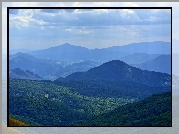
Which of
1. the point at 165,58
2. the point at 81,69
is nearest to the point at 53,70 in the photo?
the point at 81,69

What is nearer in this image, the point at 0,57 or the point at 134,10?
the point at 0,57

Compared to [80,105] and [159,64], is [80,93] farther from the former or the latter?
[159,64]

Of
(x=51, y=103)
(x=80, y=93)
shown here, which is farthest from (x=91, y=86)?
(x=51, y=103)

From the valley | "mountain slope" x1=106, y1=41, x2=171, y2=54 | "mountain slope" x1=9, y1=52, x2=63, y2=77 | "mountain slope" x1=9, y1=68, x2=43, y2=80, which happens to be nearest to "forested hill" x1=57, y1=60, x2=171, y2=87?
the valley

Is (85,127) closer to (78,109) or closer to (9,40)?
(78,109)

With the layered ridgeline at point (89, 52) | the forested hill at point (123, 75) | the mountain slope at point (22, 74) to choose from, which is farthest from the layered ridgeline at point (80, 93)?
the layered ridgeline at point (89, 52)

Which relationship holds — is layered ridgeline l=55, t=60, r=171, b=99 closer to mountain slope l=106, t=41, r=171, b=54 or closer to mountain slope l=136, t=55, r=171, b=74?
mountain slope l=136, t=55, r=171, b=74

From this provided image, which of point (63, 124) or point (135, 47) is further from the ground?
point (135, 47)
